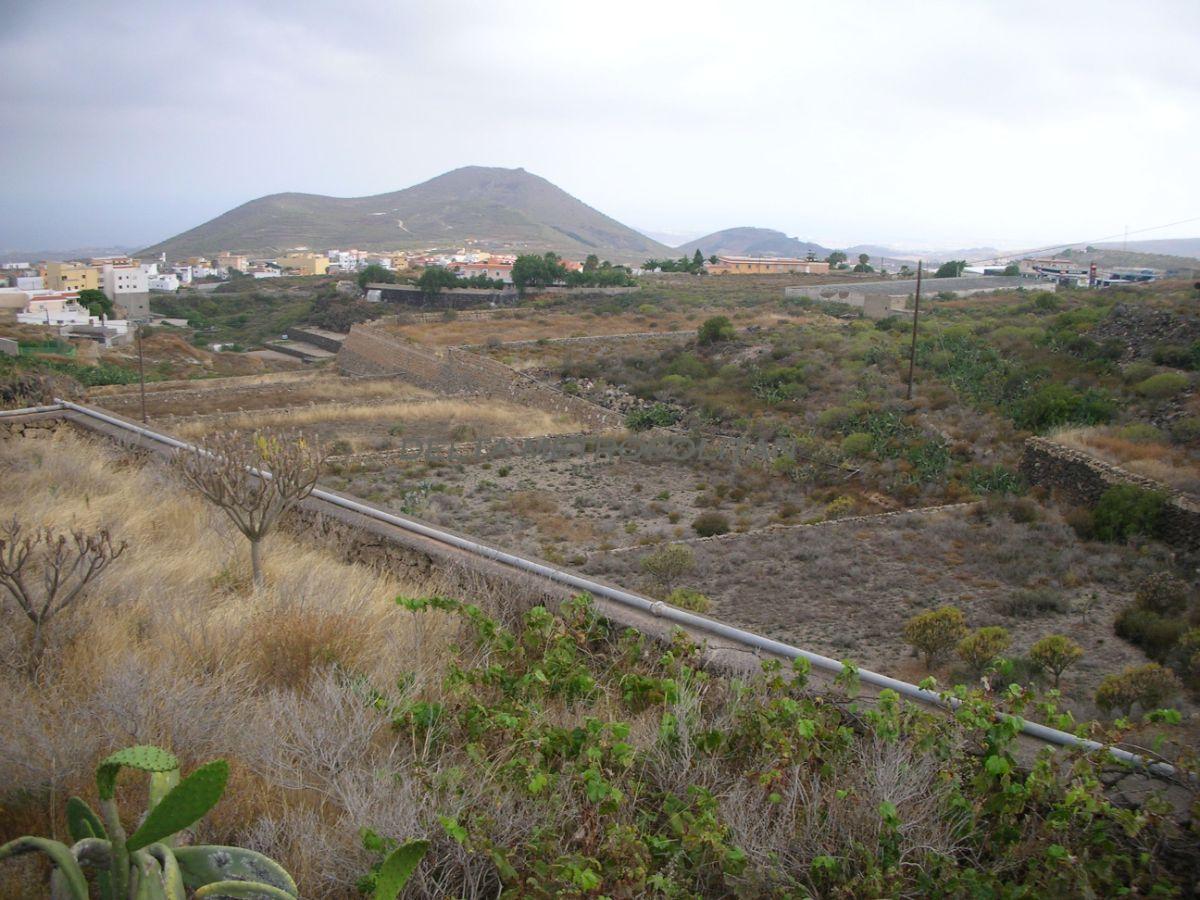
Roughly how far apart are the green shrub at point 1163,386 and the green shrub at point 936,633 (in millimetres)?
12249

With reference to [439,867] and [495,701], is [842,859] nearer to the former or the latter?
[439,867]

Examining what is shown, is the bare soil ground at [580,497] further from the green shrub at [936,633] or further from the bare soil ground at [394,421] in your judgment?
the green shrub at [936,633]

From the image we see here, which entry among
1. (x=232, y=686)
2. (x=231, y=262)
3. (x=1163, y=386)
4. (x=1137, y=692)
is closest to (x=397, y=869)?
(x=232, y=686)

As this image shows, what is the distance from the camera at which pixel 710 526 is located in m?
12.8

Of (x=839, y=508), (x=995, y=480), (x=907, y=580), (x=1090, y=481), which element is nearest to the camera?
(x=907, y=580)

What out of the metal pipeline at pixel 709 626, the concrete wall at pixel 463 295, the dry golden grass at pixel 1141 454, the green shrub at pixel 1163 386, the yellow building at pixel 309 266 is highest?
the yellow building at pixel 309 266

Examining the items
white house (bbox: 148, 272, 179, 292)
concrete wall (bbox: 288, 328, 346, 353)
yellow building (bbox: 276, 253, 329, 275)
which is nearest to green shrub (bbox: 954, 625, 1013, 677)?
concrete wall (bbox: 288, 328, 346, 353)

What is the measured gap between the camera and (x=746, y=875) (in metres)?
2.42

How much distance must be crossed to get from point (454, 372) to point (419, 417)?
18.7 ft

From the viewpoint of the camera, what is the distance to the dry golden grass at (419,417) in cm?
2200

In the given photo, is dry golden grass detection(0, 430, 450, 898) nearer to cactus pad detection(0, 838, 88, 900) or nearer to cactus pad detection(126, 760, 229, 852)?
cactus pad detection(0, 838, 88, 900)

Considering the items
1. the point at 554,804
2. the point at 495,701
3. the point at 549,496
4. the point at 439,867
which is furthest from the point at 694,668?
the point at 549,496

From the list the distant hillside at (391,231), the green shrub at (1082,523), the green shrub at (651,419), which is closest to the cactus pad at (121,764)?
the green shrub at (1082,523)

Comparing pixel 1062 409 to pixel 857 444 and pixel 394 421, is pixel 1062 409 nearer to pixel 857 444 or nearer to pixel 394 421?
pixel 857 444
